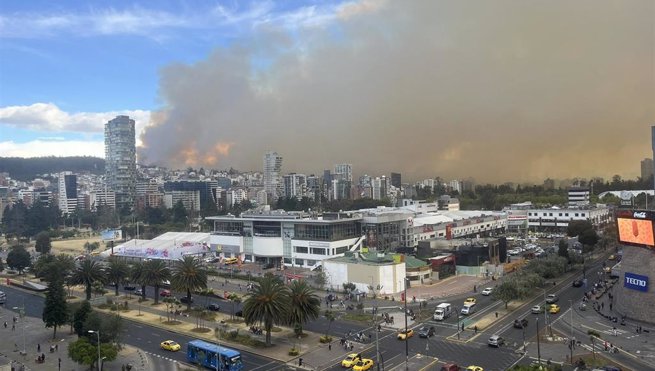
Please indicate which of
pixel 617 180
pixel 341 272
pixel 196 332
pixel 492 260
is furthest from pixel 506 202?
pixel 196 332

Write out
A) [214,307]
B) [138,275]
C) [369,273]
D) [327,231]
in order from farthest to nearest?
[327,231] < [369,273] < [138,275] < [214,307]

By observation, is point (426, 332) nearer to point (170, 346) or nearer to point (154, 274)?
point (170, 346)

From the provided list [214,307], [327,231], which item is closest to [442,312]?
[214,307]

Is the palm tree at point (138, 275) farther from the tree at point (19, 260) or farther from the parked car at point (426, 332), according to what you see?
the tree at point (19, 260)

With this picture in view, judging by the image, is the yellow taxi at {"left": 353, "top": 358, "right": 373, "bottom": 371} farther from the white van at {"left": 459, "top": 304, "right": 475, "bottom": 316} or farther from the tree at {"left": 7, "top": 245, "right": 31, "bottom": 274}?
the tree at {"left": 7, "top": 245, "right": 31, "bottom": 274}

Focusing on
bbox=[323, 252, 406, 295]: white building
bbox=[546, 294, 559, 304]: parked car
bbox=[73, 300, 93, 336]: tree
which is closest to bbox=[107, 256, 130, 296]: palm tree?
bbox=[73, 300, 93, 336]: tree
